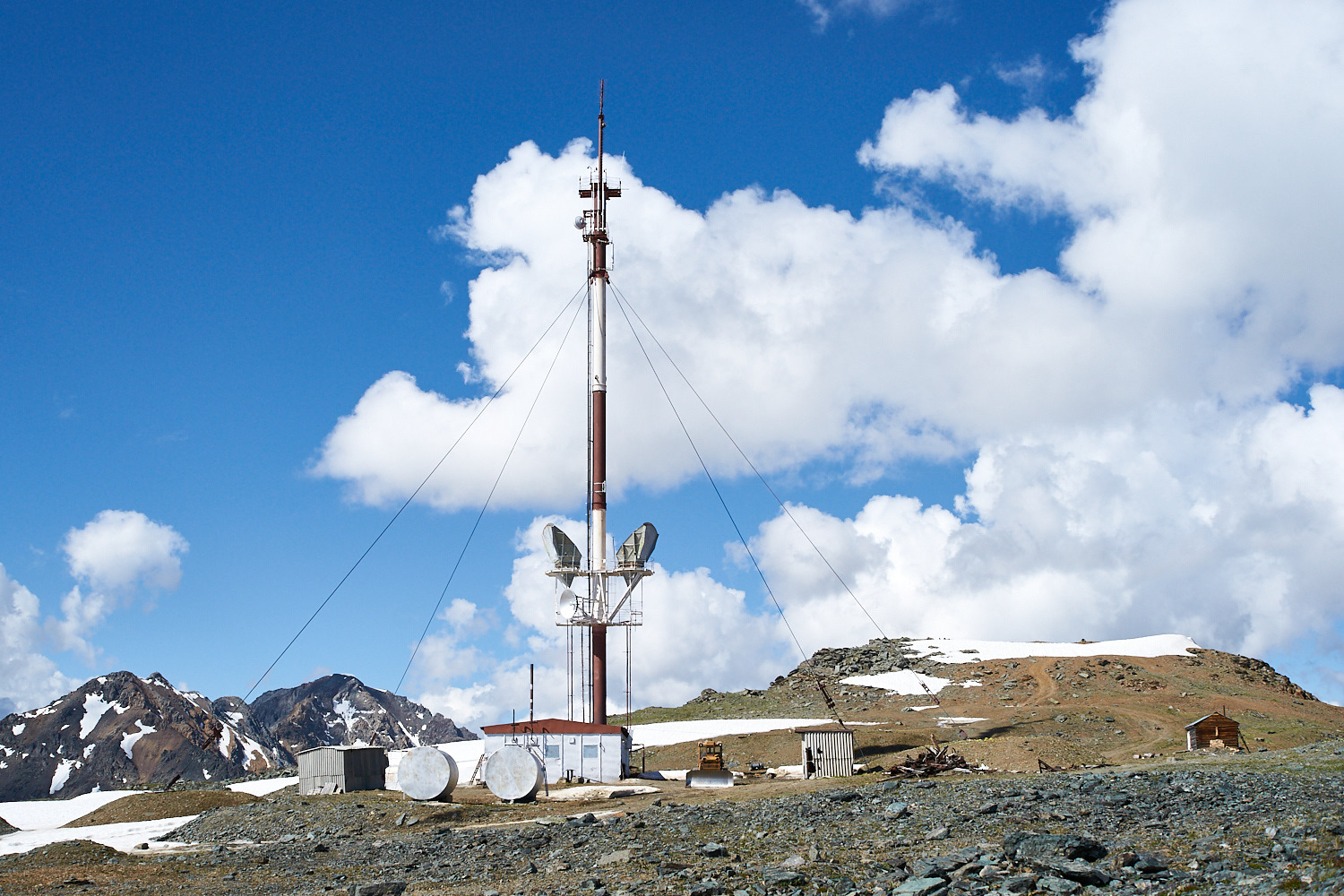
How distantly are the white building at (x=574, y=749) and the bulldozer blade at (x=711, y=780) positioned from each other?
4.10 meters

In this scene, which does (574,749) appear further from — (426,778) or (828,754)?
(828,754)

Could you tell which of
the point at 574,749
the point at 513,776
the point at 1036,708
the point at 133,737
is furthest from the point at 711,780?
the point at 133,737

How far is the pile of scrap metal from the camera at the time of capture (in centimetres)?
3981

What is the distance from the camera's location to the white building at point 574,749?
46.7 meters

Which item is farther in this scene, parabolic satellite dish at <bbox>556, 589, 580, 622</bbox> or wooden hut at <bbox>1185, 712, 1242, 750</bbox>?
parabolic satellite dish at <bbox>556, 589, 580, 622</bbox>

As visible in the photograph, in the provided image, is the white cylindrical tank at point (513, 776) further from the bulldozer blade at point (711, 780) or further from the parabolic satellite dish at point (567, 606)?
the parabolic satellite dish at point (567, 606)

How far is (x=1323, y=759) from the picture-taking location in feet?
108

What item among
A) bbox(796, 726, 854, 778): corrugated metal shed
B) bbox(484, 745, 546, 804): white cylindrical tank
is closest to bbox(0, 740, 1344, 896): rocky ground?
bbox(484, 745, 546, 804): white cylindrical tank

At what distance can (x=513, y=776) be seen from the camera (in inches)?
1554

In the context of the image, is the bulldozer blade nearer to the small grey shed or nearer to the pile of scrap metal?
the pile of scrap metal

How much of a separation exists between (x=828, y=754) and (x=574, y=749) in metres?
10.9

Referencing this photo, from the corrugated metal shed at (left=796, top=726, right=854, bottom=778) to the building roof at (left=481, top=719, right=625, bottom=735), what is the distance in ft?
28.4

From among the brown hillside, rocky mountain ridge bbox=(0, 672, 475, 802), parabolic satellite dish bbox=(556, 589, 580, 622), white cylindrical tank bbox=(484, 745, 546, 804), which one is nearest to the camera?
white cylindrical tank bbox=(484, 745, 546, 804)

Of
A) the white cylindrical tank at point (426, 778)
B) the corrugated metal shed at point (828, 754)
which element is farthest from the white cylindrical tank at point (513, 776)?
the corrugated metal shed at point (828, 754)
